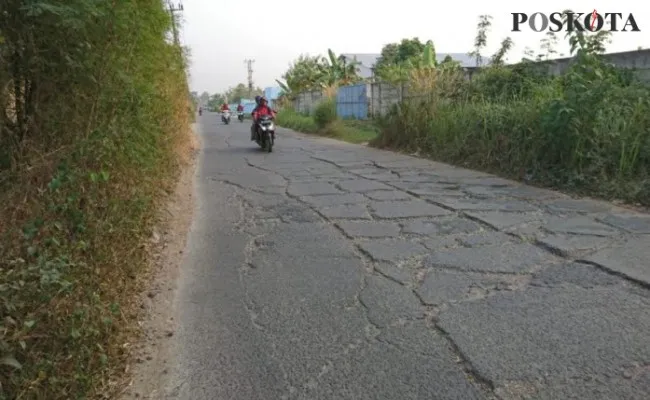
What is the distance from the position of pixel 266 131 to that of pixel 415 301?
1078cm

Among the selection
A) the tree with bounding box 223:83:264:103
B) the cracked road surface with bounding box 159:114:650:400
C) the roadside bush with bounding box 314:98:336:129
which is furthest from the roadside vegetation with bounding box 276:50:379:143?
the tree with bounding box 223:83:264:103

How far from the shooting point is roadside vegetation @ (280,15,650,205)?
24.4 ft

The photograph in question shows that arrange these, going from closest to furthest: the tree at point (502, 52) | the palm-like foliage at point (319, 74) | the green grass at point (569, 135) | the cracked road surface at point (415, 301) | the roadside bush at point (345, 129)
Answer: the cracked road surface at point (415, 301), the green grass at point (569, 135), the tree at point (502, 52), the roadside bush at point (345, 129), the palm-like foliage at point (319, 74)

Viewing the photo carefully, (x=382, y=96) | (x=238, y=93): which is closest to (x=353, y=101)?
(x=382, y=96)

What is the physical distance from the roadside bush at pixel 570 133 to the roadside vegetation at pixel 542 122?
1 cm

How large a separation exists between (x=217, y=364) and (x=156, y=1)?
16.5 feet

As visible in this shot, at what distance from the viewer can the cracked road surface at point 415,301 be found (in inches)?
110

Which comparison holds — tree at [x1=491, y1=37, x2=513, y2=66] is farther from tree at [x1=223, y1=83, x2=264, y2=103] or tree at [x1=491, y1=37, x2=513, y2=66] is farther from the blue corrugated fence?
tree at [x1=223, y1=83, x2=264, y2=103]

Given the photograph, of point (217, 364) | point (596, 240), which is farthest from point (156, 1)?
point (596, 240)

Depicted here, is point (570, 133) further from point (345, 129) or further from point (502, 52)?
point (345, 129)

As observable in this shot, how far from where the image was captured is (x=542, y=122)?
8305 millimetres

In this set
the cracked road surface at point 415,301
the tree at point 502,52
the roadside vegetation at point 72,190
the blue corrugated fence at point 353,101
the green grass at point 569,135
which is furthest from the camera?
the blue corrugated fence at point 353,101

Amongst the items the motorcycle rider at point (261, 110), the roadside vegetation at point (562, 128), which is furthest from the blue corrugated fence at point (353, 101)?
the roadside vegetation at point (562, 128)

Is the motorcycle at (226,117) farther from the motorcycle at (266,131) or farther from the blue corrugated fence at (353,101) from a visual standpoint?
the motorcycle at (266,131)
